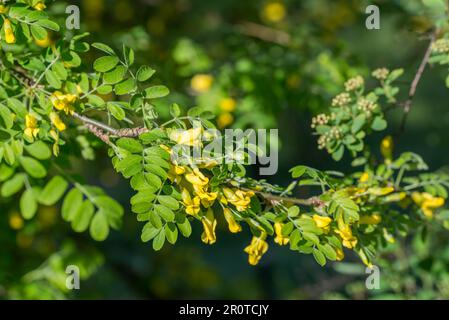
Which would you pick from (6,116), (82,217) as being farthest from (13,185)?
(6,116)

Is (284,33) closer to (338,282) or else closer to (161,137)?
(338,282)

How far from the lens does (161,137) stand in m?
1.29

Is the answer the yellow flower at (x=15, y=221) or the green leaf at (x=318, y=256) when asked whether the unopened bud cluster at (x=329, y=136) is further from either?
the yellow flower at (x=15, y=221)

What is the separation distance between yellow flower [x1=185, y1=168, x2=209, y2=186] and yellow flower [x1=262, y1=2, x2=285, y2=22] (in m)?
2.69

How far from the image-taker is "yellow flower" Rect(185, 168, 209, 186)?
1.25 m

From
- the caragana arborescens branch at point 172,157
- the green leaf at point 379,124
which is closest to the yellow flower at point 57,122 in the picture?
the caragana arborescens branch at point 172,157

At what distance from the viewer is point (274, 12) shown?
3809 mm

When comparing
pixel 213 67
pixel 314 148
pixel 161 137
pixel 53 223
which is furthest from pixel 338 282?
pixel 314 148

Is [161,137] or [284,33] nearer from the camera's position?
[161,137]

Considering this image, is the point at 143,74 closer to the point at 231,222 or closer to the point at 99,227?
the point at 231,222

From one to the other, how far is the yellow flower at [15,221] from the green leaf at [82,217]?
0.87 meters

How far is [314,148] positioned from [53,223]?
15.9 feet

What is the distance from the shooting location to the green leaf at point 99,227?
173cm

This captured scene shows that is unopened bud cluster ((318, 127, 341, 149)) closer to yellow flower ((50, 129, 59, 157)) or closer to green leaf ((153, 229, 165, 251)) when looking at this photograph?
green leaf ((153, 229, 165, 251))
